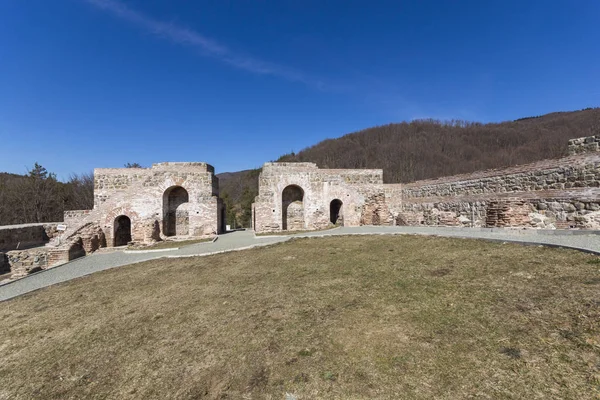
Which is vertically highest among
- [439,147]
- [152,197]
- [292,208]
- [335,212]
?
[439,147]

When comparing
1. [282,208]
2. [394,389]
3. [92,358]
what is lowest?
[92,358]

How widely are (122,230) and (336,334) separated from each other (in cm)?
1829

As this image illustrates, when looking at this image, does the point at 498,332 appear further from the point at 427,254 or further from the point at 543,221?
the point at 543,221

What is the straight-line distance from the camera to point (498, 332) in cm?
332

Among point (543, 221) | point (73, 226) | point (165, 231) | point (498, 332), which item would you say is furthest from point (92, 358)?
point (73, 226)

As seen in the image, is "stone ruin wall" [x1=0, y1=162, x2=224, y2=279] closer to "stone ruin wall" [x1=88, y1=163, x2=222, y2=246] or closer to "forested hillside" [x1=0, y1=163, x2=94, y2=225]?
"stone ruin wall" [x1=88, y1=163, x2=222, y2=246]

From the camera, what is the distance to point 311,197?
19.5 meters

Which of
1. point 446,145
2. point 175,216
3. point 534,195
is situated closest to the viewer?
point 534,195

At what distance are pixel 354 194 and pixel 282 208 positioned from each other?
503cm

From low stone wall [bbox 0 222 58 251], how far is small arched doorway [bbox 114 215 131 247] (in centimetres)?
422

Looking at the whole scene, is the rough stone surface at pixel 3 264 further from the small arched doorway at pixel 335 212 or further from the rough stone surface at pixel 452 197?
the small arched doorway at pixel 335 212

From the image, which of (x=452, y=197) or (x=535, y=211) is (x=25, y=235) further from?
(x=535, y=211)

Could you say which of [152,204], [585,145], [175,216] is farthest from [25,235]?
[585,145]

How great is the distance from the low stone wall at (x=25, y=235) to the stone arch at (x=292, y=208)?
14.4m
